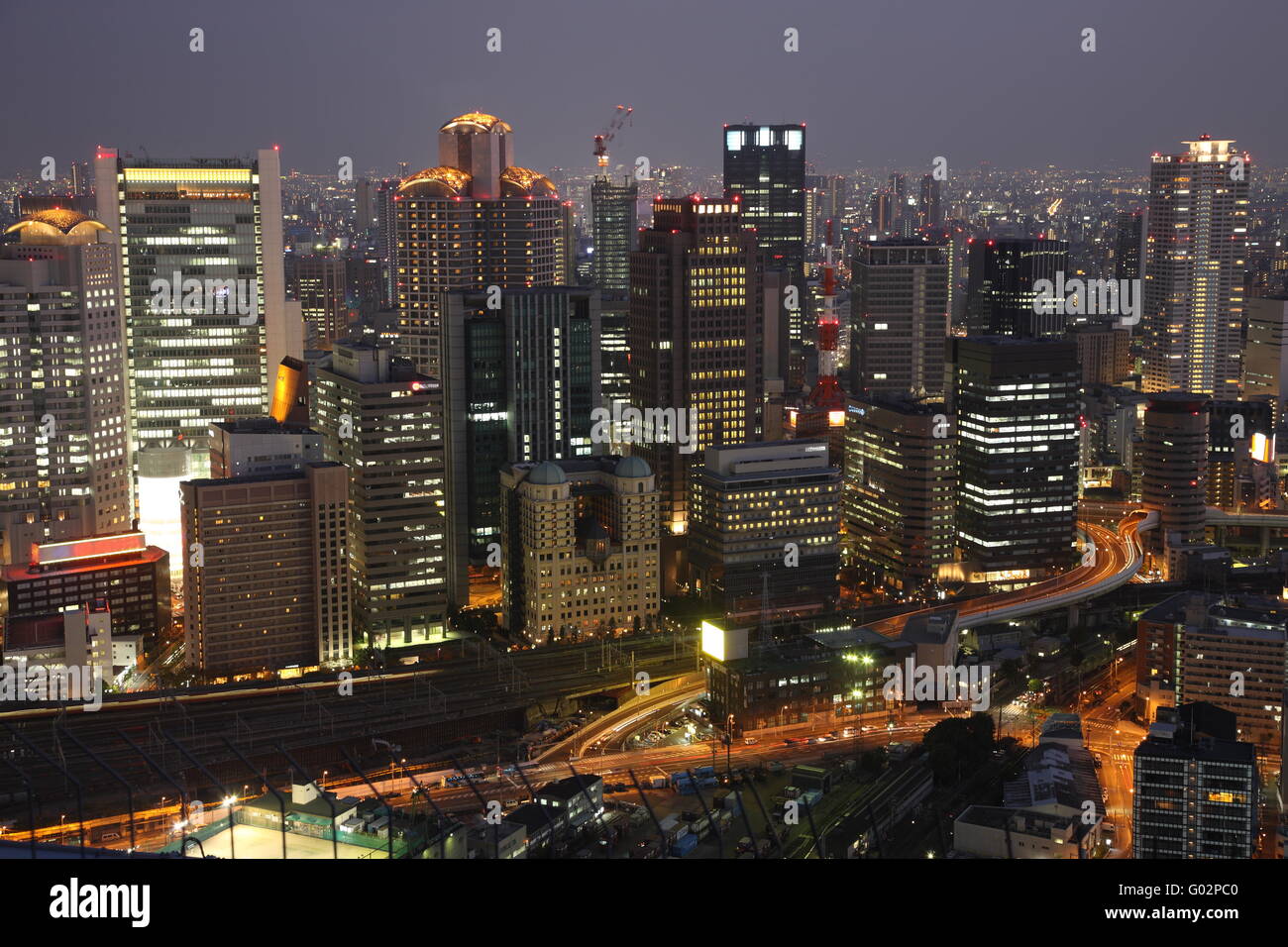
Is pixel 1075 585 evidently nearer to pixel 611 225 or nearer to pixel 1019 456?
pixel 1019 456

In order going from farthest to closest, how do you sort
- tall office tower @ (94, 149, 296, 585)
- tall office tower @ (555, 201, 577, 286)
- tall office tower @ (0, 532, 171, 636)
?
tall office tower @ (555, 201, 577, 286), tall office tower @ (94, 149, 296, 585), tall office tower @ (0, 532, 171, 636)

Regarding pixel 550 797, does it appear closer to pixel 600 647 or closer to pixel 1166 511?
pixel 600 647

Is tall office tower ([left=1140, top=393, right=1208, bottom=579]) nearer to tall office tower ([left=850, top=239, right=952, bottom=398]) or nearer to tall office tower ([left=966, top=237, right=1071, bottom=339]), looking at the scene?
tall office tower ([left=850, top=239, right=952, bottom=398])

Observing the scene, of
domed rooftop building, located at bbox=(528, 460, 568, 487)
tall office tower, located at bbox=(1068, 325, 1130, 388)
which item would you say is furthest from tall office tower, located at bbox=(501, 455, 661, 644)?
tall office tower, located at bbox=(1068, 325, 1130, 388)
